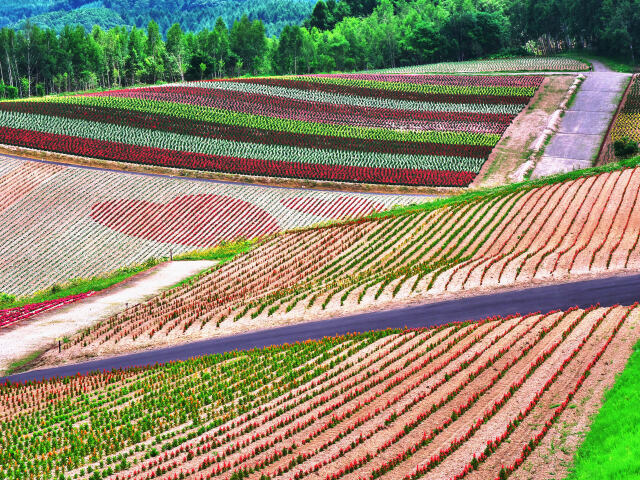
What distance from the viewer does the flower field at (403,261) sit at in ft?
110

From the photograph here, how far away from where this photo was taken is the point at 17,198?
5831 centimetres

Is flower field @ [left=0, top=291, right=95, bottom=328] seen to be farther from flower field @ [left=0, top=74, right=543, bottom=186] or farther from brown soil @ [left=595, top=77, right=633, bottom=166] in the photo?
brown soil @ [left=595, top=77, right=633, bottom=166]

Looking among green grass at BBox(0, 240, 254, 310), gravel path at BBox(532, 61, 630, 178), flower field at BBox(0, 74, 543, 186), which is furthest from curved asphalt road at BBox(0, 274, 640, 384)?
gravel path at BBox(532, 61, 630, 178)

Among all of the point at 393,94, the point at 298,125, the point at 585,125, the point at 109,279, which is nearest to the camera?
the point at 109,279

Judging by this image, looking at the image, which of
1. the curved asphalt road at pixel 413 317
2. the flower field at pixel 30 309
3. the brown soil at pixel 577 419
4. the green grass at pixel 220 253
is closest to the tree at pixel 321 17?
the green grass at pixel 220 253

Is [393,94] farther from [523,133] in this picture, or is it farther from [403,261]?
[403,261]

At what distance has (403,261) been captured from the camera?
38875mm

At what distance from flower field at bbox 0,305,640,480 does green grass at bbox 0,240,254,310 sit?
1429 centimetres

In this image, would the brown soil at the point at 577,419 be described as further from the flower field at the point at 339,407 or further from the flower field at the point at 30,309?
the flower field at the point at 30,309

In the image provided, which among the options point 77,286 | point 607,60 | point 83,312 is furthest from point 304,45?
point 83,312

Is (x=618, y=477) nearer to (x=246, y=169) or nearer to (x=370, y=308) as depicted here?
(x=370, y=308)

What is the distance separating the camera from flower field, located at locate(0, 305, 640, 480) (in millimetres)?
19375

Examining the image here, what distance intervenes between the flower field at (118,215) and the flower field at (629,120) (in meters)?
23.6

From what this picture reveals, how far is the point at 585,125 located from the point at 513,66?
34.8 m
